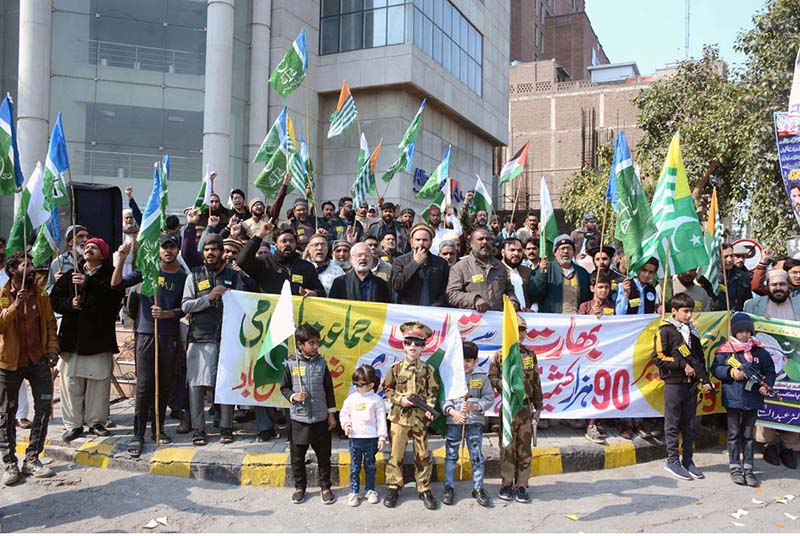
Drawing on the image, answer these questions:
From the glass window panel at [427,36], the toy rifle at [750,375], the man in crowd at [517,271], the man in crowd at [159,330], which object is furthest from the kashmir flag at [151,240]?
the glass window panel at [427,36]

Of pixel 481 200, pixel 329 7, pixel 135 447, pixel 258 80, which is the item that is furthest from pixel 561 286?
pixel 329 7

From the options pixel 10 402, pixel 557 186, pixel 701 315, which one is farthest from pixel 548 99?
pixel 10 402

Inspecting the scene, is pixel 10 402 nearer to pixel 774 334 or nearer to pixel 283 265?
pixel 283 265

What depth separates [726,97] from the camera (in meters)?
15.0

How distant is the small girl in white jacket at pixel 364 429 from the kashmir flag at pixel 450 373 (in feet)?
1.77

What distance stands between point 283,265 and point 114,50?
1529 centimetres

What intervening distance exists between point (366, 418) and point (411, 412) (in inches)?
15.4

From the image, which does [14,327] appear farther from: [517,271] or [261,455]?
[517,271]

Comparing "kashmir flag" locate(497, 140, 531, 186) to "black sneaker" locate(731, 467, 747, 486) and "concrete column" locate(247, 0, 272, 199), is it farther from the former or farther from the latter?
"concrete column" locate(247, 0, 272, 199)

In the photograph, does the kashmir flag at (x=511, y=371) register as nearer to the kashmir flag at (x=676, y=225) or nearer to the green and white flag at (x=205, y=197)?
the kashmir flag at (x=676, y=225)

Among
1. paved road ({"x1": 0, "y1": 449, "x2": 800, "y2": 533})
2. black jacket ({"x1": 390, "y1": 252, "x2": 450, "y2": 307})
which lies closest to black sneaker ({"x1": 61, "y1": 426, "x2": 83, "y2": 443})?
paved road ({"x1": 0, "y1": 449, "x2": 800, "y2": 533})

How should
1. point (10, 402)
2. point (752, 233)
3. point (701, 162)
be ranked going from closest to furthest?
point (10, 402) → point (752, 233) → point (701, 162)

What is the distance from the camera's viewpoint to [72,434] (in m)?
6.65

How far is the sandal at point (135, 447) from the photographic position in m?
6.23
